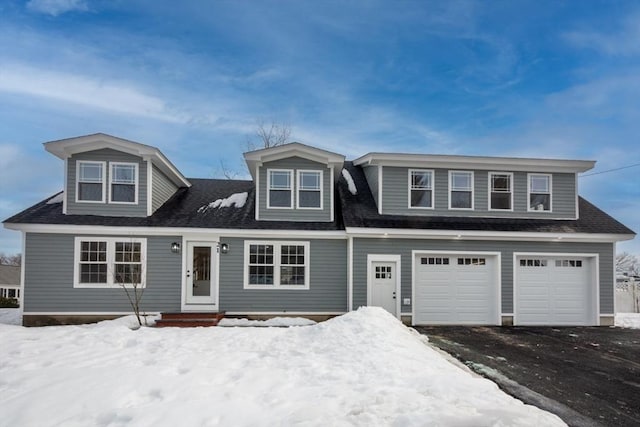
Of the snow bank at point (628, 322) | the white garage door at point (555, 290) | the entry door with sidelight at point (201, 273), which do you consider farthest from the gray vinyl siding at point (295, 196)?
the snow bank at point (628, 322)

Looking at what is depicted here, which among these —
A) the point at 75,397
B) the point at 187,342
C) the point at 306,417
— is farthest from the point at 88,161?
the point at 306,417

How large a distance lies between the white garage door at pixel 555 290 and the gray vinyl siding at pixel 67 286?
10513 mm

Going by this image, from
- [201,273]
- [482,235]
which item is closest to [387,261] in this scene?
[482,235]

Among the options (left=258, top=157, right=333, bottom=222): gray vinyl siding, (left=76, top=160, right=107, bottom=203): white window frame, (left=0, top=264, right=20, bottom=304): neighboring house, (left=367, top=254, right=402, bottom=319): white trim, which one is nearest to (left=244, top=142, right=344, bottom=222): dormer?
(left=258, top=157, right=333, bottom=222): gray vinyl siding

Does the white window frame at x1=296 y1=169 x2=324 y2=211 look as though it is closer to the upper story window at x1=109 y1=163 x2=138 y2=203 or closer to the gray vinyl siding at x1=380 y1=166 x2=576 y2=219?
the gray vinyl siding at x1=380 y1=166 x2=576 y2=219

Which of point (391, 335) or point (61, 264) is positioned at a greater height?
point (61, 264)

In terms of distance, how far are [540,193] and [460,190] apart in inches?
109

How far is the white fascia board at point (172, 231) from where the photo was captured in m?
10.4

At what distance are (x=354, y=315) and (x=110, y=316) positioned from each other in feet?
23.3

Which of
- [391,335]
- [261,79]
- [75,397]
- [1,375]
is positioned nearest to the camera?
[75,397]

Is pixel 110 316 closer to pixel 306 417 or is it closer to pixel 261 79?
pixel 306 417

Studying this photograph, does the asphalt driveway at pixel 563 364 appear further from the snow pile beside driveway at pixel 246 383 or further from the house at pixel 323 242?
the house at pixel 323 242

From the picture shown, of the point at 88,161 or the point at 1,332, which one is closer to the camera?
the point at 1,332

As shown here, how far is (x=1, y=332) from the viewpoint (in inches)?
339
